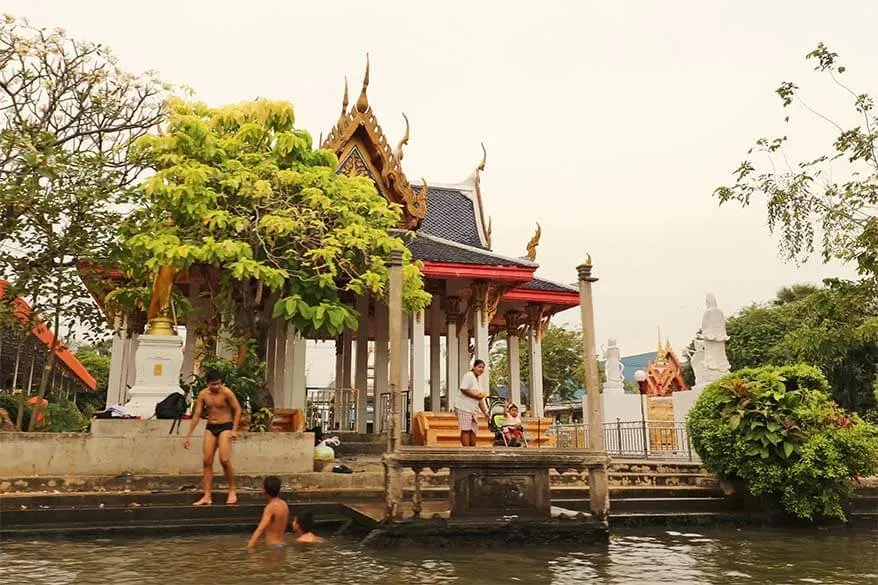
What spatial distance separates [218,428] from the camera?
7.90 m

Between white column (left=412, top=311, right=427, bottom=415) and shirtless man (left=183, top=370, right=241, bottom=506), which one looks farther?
white column (left=412, top=311, right=427, bottom=415)

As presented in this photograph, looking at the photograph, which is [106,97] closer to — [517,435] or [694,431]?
[517,435]

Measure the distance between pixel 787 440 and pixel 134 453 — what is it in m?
7.96

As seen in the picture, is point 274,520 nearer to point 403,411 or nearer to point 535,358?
point 403,411

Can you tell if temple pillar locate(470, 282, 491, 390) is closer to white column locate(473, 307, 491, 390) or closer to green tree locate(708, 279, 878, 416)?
white column locate(473, 307, 491, 390)

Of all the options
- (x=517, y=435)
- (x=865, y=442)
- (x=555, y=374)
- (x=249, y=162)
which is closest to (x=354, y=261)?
(x=249, y=162)

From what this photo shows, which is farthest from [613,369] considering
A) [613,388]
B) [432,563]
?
[432,563]

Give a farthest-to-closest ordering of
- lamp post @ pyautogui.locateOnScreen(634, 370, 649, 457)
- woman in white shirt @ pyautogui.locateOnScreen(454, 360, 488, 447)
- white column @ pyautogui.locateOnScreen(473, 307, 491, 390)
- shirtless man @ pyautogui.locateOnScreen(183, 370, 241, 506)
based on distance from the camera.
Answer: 1. lamp post @ pyautogui.locateOnScreen(634, 370, 649, 457)
2. white column @ pyautogui.locateOnScreen(473, 307, 491, 390)
3. woman in white shirt @ pyautogui.locateOnScreen(454, 360, 488, 447)
4. shirtless man @ pyautogui.locateOnScreen(183, 370, 241, 506)

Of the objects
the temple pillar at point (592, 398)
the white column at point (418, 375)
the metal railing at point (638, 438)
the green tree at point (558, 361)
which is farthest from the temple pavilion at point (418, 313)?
the green tree at point (558, 361)

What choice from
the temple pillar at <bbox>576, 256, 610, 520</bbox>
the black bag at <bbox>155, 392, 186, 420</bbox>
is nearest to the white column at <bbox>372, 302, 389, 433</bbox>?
the black bag at <bbox>155, 392, 186, 420</bbox>

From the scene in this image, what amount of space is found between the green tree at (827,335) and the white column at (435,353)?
281 inches

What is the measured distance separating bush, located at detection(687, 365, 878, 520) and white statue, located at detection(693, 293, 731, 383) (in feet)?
17.0

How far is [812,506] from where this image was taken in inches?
325

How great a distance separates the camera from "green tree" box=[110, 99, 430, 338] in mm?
9828
